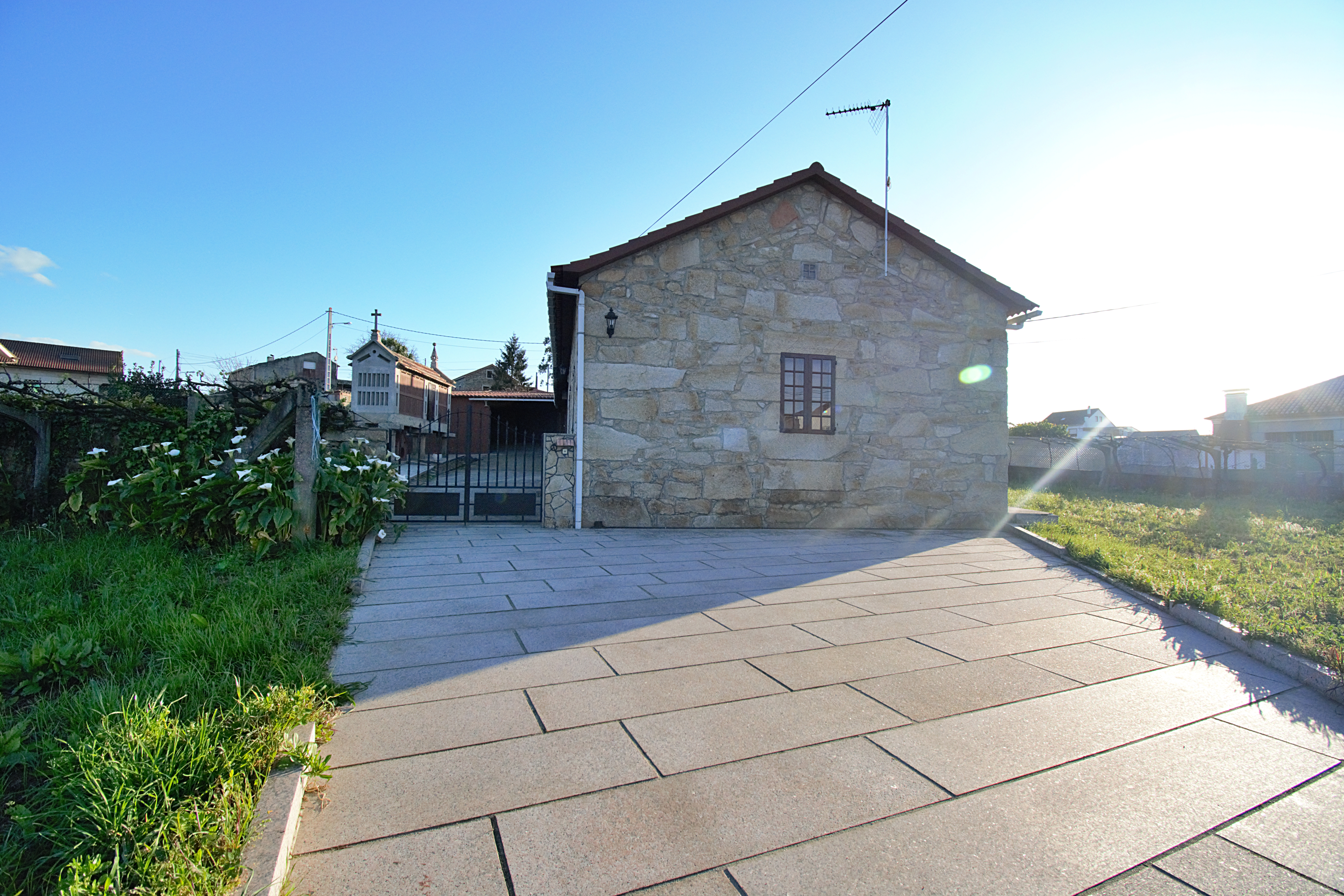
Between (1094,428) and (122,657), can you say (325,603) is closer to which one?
(122,657)

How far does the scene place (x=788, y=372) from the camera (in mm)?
7895

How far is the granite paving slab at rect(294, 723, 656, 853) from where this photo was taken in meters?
1.68

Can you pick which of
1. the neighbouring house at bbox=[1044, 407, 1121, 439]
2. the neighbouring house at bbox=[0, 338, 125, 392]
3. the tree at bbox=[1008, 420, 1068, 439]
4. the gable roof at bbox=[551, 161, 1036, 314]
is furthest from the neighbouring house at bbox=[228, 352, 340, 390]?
the neighbouring house at bbox=[1044, 407, 1121, 439]

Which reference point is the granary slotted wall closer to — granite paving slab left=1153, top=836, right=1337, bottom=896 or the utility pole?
granite paving slab left=1153, top=836, right=1337, bottom=896

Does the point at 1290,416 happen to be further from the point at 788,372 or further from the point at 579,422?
the point at 579,422

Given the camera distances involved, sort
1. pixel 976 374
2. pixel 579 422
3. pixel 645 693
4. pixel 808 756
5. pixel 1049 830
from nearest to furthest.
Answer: pixel 1049 830 → pixel 808 756 → pixel 645 693 → pixel 579 422 → pixel 976 374

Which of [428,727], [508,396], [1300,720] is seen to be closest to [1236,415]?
[508,396]

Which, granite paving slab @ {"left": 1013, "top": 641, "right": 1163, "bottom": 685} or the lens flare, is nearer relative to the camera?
granite paving slab @ {"left": 1013, "top": 641, "right": 1163, "bottom": 685}

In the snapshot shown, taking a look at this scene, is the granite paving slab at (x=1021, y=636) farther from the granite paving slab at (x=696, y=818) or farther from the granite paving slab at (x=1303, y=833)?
the granite paving slab at (x=696, y=818)

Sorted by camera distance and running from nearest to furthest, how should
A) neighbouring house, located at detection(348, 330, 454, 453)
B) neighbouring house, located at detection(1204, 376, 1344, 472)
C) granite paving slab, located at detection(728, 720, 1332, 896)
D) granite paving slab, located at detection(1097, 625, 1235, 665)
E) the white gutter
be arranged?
granite paving slab, located at detection(728, 720, 1332, 896), granite paving slab, located at detection(1097, 625, 1235, 665), the white gutter, neighbouring house, located at detection(348, 330, 454, 453), neighbouring house, located at detection(1204, 376, 1344, 472)

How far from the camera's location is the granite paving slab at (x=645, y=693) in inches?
93.7

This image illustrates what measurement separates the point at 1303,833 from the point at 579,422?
20.9 ft

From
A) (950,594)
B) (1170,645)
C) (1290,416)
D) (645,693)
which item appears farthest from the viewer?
(1290,416)

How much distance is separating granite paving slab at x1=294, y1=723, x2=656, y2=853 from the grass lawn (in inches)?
145
